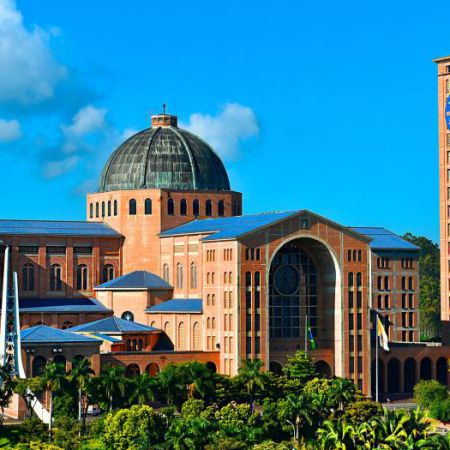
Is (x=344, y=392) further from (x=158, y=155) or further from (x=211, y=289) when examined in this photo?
(x=158, y=155)

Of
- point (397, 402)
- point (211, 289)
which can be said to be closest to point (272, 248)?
point (211, 289)

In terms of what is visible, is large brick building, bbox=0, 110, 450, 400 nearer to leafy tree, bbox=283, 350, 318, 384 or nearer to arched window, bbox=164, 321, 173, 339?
Result: arched window, bbox=164, 321, 173, 339

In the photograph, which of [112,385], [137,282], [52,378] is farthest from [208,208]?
[52,378]

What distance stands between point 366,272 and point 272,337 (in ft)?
33.2

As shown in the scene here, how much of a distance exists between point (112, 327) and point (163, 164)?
20.1 m

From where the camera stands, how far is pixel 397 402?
127 meters

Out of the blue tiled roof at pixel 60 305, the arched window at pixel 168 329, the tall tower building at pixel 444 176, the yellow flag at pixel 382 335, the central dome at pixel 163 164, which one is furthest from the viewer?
the tall tower building at pixel 444 176

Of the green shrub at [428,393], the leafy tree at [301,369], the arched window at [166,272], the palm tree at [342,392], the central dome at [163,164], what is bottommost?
the green shrub at [428,393]

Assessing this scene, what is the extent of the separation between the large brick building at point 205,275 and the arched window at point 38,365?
162 millimetres

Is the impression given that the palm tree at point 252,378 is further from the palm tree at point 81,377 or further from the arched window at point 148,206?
the arched window at point 148,206

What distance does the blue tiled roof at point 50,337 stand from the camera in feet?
380

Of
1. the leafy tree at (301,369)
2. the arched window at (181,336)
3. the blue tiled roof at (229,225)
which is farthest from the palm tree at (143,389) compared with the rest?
the arched window at (181,336)

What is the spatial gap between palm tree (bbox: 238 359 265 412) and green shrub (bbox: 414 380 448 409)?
1665cm

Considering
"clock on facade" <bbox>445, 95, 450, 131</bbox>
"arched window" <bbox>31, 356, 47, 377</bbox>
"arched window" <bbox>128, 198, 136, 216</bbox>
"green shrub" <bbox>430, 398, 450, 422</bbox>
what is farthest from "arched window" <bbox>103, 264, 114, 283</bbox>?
"green shrub" <bbox>430, 398, 450, 422</bbox>
